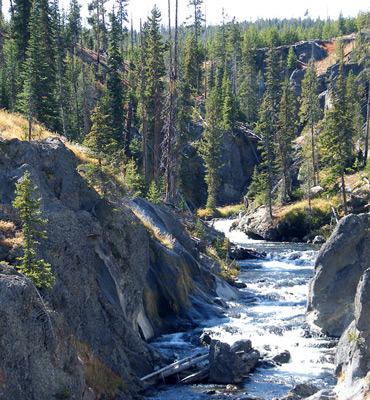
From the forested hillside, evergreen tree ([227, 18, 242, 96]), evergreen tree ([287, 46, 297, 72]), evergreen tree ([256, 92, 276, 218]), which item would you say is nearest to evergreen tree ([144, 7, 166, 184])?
the forested hillside

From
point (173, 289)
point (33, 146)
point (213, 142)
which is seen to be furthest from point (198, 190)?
point (33, 146)

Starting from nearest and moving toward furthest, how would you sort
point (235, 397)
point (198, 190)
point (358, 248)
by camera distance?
point (235, 397) < point (358, 248) < point (198, 190)

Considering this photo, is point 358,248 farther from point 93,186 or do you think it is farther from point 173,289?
point 93,186

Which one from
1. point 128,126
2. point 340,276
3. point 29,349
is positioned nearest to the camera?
point 29,349

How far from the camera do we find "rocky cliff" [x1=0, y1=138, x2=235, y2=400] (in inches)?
371

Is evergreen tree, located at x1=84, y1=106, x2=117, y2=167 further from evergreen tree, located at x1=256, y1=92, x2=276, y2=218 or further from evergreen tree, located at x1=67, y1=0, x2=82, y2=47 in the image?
evergreen tree, located at x1=67, y1=0, x2=82, y2=47

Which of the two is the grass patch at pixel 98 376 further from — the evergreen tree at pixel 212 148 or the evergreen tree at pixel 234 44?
the evergreen tree at pixel 234 44

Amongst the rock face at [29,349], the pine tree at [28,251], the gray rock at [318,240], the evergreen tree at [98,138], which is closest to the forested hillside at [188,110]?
the evergreen tree at [98,138]

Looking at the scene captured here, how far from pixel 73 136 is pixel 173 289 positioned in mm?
35715

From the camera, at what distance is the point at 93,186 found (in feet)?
60.5

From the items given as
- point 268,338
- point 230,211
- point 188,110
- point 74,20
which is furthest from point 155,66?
point 74,20

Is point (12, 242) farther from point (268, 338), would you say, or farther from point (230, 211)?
point (230, 211)

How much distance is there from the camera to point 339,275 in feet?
64.0

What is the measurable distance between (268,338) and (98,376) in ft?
27.9
